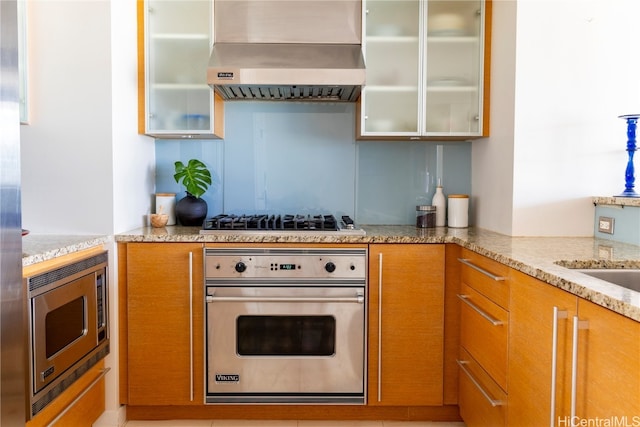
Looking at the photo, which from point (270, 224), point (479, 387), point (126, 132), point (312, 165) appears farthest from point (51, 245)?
point (479, 387)

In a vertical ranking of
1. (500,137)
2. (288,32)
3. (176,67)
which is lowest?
(500,137)

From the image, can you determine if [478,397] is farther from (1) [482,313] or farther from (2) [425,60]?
(2) [425,60]

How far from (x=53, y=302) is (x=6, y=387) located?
87 cm

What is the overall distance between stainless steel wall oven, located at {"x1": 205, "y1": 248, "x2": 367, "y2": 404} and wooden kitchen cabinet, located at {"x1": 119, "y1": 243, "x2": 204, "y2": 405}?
64 mm

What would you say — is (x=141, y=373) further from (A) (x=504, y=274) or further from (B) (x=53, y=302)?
(A) (x=504, y=274)

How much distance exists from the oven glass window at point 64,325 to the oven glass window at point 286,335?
2.24ft

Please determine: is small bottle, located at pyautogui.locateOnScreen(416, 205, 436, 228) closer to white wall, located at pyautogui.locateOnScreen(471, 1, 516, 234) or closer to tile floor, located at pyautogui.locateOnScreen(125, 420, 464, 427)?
white wall, located at pyautogui.locateOnScreen(471, 1, 516, 234)

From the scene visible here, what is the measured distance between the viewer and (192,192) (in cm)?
273

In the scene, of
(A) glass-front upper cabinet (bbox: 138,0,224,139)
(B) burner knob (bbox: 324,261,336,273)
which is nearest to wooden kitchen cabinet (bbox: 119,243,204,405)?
(B) burner knob (bbox: 324,261,336,273)

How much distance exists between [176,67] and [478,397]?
2.18m

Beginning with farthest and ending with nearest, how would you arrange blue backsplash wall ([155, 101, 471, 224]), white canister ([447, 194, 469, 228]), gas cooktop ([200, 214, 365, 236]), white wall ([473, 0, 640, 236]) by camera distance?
1. blue backsplash wall ([155, 101, 471, 224])
2. white canister ([447, 194, 469, 228])
3. gas cooktop ([200, 214, 365, 236])
4. white wall ([473, 0, 640, 236])

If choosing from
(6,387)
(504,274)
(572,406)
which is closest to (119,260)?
(6,387)

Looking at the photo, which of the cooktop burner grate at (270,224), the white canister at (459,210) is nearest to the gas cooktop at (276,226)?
the cooktop burner grate at (270,224)

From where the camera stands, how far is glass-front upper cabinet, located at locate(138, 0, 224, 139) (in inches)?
102
